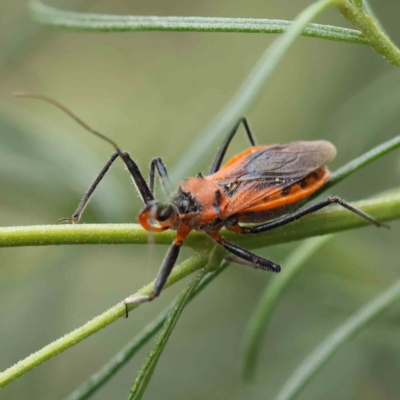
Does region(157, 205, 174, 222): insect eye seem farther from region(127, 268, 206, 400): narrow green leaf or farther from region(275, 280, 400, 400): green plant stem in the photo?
region(275, 280, 400, 400): green plant stem

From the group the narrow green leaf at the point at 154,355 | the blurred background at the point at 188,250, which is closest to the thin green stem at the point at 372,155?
the narrow green leaf at the point at 154,355

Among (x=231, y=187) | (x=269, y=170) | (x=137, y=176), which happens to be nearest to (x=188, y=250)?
(x=231, y=187)

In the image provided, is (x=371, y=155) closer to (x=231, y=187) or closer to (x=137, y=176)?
(x=137, y=176)

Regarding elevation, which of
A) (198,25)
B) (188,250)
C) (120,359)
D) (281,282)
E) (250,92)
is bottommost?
(188,250)

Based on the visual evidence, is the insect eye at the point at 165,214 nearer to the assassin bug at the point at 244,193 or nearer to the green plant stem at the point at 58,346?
the assassin bug at the point at 244,193

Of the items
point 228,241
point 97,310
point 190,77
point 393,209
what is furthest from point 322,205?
point 190,77

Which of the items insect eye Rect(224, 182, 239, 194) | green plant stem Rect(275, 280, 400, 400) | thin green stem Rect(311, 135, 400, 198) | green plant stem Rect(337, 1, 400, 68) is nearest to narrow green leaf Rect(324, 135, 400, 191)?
thin green stem Rect(311, 135, 400, 198)

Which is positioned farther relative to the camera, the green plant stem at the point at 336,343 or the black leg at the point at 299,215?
the green plant stem at the point at 336,343
